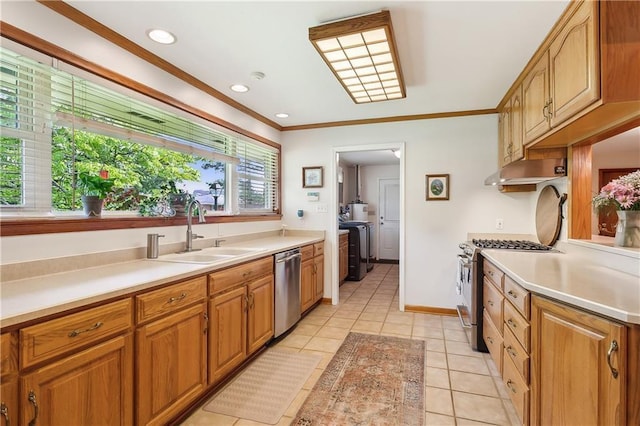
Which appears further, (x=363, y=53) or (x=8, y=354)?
(x=363, y=53)

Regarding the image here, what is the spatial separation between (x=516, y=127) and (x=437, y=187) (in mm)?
1096

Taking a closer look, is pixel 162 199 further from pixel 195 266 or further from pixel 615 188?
pixel 615 188

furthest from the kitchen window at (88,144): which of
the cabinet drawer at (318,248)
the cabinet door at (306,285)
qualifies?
the cabinet drawer at (318,248)

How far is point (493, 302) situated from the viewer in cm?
234

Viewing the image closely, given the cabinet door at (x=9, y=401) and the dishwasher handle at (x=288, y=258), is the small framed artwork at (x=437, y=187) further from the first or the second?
the cabinet door at (x=9, y=401)

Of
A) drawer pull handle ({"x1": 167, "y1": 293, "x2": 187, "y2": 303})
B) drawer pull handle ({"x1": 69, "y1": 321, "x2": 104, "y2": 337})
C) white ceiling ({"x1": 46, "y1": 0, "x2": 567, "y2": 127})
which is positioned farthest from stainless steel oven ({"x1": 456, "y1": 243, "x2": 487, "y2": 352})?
drawer pull handle ({"x1": 69, "y1": 321, "x2": 104, "y2": 337})

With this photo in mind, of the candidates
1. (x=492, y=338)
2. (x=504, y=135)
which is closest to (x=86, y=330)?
(x=492, y=338)

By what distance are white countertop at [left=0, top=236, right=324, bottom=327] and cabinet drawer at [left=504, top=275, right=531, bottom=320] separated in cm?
180

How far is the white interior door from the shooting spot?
7.37 meters

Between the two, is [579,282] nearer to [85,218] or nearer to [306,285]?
[306,285]

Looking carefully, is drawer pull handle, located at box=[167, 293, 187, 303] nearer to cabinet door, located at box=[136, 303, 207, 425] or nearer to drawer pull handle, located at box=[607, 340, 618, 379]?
cabinet door, located at box=[136, 303, 207, 425]

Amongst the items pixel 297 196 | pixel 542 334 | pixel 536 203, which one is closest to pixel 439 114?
pixel 536 203

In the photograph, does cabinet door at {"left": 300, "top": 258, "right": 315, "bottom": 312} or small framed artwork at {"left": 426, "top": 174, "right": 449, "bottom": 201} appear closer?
cabinet door at {"left": 300, "top": 258, "right": 315, "bottom": 312}

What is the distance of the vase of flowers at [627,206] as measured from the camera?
187 centimetres
